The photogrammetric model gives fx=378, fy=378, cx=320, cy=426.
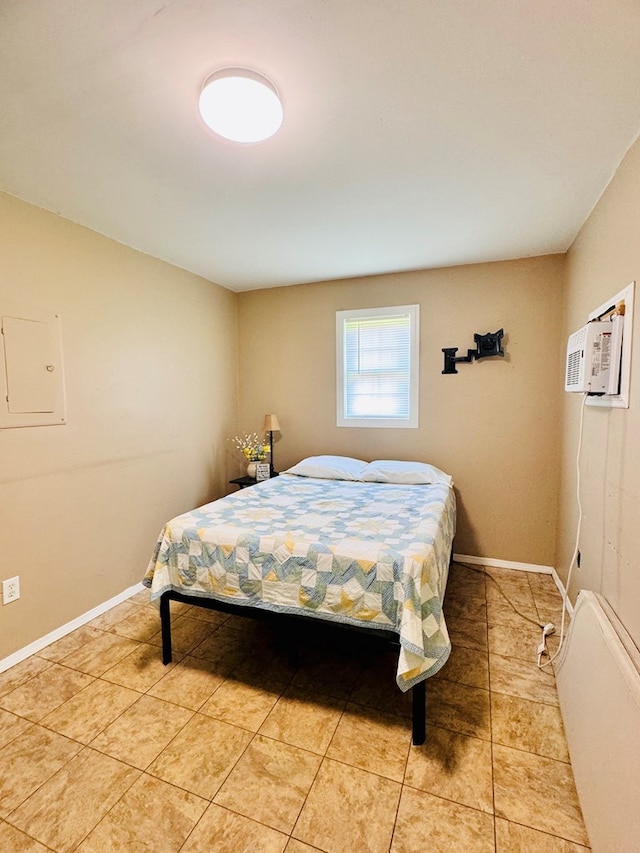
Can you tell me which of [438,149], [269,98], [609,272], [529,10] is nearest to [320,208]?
[438,149]

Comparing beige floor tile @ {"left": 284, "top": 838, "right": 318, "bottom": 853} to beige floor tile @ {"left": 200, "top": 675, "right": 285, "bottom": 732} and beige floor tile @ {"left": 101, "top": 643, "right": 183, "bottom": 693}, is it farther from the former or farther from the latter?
beige floor tile @ {"left": 101, "top": 643, "right": 183, "bottom": 693}

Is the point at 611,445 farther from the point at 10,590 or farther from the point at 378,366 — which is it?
the point at 10,590

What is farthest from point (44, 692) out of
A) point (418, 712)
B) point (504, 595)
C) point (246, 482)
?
point (504, 595)

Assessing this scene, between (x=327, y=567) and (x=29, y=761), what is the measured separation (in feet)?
4.41

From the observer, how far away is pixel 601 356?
169cm

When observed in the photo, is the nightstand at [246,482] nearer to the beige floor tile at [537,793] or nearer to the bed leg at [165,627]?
the bed leg at [165,627]

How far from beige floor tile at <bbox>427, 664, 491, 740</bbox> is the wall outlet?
217 cm

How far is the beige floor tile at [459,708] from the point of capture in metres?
1.59

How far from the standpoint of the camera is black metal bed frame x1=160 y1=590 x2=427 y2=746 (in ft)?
4.94

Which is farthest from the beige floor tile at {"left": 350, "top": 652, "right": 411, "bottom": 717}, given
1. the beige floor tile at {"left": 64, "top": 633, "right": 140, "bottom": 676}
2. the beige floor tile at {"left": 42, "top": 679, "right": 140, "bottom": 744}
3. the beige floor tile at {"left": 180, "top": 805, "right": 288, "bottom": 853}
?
the beige floor tile at {"left": 64, "top": 633, "right": 140, "bottom": 676}

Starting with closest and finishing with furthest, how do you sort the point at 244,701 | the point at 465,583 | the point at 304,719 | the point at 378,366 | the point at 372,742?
the point at 372,742
the point at 304,719
the point at 244,701
the point at 465,583
the point at 378,366

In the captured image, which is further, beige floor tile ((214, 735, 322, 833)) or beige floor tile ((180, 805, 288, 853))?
beige floor tile ((214, 735, 322, 833))

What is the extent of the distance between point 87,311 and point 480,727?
3.05 m

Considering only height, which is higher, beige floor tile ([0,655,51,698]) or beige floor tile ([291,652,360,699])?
beige floor tile ([0,655,51,698])
